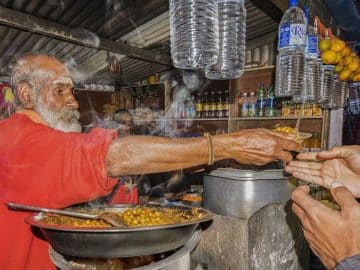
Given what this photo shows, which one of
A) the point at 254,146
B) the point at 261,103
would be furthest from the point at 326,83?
the point at 254,146

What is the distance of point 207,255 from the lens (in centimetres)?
237

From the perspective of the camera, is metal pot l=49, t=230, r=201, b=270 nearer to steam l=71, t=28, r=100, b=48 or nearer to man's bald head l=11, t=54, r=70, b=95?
man's bald head l=11, t=54, r=70, b=95

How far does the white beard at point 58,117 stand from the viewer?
1.80 metres

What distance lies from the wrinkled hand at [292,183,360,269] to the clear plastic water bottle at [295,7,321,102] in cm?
228

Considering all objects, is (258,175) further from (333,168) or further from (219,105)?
(219,105)

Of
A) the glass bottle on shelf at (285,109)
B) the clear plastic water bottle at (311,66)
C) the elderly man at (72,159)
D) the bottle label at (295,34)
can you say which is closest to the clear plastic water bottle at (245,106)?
the glass bottle on shelf at (285,109)

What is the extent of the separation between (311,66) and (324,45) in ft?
1.04

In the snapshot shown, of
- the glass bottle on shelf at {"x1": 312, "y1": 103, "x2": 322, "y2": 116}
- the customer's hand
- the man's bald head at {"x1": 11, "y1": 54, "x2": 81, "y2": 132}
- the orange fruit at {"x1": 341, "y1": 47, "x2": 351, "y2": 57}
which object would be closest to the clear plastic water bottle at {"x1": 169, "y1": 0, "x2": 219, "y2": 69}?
the man's bald head at {"x1": 11, "y1": 54, "x2": 81, "y2": 132}

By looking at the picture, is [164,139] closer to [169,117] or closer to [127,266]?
[127,266]

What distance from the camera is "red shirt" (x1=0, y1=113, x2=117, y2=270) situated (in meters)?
1.30

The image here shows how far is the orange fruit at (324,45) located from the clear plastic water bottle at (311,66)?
0.14 metres

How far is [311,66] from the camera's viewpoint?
3.14 metres

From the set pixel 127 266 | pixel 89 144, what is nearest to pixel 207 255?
pixel 127 266

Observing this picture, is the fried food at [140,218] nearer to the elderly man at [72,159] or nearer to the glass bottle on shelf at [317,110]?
the elderly man at [72,159]
